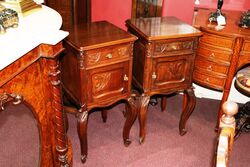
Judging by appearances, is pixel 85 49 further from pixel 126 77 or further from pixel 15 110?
pixel 15 110

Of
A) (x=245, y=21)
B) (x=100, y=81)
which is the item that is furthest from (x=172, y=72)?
(x=245, y=21)

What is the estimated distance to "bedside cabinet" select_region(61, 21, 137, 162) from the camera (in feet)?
5.74

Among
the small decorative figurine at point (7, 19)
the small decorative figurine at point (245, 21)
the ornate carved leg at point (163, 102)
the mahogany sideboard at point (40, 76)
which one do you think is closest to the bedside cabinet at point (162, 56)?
the small decorative figurine at point (245, 21)

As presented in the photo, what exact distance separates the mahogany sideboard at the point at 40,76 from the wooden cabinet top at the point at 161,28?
682 millimetres

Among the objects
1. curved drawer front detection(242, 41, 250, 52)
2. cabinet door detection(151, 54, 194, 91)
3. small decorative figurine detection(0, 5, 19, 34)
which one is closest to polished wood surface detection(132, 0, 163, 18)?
cabinet door detection(151, 54, 194, 91)

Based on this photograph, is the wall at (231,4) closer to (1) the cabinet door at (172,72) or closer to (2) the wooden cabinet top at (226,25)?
(2) the wooden cabinet top at (226,25)

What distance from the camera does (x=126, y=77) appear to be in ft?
6.35

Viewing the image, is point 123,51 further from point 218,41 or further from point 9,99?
point 9,99

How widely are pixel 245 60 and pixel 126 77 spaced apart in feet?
2.63

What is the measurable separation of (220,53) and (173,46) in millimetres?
366

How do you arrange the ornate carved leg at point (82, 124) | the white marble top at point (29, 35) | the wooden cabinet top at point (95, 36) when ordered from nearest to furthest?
1. the white marble top at point (29, 35)
2. the wooden cabinet top at point (95, 36)
3. the ornate carved leg at point (82, 124)

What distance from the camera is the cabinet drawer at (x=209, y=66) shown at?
7.08ft

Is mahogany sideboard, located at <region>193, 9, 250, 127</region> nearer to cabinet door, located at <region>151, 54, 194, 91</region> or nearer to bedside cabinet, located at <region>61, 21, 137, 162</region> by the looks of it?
cabinet door, located at <region>151, 54, 194, 91</region>

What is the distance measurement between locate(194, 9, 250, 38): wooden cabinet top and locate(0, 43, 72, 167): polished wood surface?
1143mm
